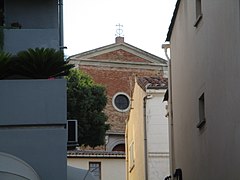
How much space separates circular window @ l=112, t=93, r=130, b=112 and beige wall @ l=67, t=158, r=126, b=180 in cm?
2105

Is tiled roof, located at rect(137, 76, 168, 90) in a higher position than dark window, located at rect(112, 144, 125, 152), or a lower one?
higher

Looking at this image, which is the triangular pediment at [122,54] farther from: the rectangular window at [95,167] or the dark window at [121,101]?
the rectangular window at [95,167]

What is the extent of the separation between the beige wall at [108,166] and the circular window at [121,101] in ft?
69.1

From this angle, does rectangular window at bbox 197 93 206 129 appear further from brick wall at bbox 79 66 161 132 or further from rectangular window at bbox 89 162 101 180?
brick wall at bbox 79 66 161 132

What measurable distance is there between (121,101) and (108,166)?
22313mm

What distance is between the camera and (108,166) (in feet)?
139

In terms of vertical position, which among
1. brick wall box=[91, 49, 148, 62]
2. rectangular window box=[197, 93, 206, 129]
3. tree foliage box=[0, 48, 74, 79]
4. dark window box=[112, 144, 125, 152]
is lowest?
dark window box=[112, 144, 125, 152]

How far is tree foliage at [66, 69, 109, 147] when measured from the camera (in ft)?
163

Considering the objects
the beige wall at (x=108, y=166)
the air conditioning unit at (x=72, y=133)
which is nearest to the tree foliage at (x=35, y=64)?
the air conditioning unit at (x=72, y=133)

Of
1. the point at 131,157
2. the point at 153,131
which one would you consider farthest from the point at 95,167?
the point at 153,131

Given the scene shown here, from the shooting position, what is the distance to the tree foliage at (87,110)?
163 feet

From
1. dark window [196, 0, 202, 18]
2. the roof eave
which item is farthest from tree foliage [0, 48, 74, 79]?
the roof eave

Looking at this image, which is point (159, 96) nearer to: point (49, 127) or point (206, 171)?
point (206, 171)

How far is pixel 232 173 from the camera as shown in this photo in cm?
1460
